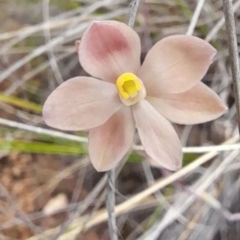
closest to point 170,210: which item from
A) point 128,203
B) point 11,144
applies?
point 128,203

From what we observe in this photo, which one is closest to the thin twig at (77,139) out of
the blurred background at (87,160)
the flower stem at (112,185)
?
the blurred background at (87,160)

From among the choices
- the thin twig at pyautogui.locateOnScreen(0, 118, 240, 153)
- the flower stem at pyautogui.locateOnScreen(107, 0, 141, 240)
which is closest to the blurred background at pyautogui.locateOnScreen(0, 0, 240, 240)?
the thin twig at pyautogui.locateOnScreen(0, 118, 240, 153)

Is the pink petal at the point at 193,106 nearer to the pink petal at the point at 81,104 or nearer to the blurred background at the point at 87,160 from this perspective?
the pink petal at the point at 81,104

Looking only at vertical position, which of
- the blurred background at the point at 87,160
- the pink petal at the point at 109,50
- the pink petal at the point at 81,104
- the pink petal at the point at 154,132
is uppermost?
the pink petal at the point at 109,50

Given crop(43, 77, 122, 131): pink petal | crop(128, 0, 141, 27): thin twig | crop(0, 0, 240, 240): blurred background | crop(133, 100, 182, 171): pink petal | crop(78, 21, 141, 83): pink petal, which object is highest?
crop(128, 0, 141, 27): thin twig

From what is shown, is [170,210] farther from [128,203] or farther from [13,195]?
[13,195]

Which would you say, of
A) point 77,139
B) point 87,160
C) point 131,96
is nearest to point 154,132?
point 131,96

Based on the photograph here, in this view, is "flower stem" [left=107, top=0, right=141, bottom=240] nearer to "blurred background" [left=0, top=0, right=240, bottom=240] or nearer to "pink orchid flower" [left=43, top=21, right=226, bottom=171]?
"pink orchid flower" [left=43, top=21, right=226, bottom=171]
